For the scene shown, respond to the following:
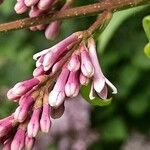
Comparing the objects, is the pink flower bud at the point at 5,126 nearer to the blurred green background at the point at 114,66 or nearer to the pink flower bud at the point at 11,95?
the pink flower bud at the point at 11,95

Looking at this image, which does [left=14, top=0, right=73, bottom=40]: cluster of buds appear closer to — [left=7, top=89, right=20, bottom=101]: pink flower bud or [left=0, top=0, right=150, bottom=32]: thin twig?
[left=0, top=0, right=150, bottom=32]: thin twig

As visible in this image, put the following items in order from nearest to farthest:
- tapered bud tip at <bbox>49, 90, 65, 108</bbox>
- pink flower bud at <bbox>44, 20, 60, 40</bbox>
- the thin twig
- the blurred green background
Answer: tapered bud tip at <bbox>49, 90, 65, 108</bbox>, the thin twig, pink flower bud at <bbox>44, 20, 60, 40</bbox>, the blurred green background

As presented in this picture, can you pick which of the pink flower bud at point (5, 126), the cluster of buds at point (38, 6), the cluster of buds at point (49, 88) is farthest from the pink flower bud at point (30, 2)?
the pink flower bud at point (5, 126)

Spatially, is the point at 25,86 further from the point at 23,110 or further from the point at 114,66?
the point at 114,66

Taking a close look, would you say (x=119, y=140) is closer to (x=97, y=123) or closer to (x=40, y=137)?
(x=97, y=123)

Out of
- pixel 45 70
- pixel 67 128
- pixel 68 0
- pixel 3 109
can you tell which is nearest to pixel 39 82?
pixel 45 70

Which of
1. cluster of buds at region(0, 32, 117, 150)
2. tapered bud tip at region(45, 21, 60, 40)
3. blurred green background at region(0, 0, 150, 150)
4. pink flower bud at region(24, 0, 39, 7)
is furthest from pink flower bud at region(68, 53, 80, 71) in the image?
blurred green background at region(0, 0, 150, 150)

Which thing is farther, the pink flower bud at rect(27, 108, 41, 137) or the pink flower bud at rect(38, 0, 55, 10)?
the pink flower bud at rect(38, 0, 55, 10)
